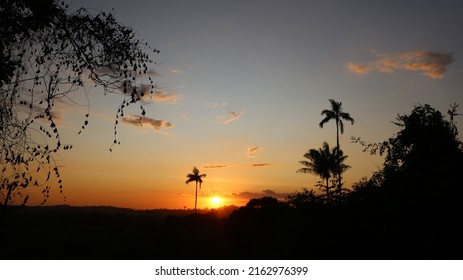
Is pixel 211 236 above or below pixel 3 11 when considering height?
below

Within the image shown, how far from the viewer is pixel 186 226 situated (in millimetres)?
60906

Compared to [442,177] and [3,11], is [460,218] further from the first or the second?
[3,11]

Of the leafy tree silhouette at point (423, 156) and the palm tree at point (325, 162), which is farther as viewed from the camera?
the palm tree at point (325, 162)

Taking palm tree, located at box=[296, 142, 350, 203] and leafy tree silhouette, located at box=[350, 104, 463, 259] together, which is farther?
palm tree, located at box=[296, 142, 350, 203]

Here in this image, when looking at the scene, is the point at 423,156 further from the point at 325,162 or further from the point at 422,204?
the point at 325,162

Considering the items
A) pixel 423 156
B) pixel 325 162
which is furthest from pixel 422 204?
pixel 325 162

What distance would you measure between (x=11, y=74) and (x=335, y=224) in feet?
42.4

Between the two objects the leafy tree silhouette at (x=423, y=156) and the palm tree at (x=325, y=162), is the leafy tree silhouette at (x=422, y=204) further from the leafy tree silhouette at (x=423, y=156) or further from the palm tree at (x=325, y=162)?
the palm tree at (x=325, y=162)

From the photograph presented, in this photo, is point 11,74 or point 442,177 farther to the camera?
point 442,177

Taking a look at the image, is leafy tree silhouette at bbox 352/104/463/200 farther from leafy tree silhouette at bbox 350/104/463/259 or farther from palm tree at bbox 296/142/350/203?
palm tree at bbox 296/142/350/203

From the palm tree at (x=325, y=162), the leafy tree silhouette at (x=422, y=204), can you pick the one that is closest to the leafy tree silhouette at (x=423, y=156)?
the leafy tree silhouette at (x=422, y=204)

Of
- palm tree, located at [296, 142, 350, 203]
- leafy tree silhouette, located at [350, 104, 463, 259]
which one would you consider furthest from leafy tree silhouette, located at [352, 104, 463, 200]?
palm tree, located at [296, 142, 350, 203]
